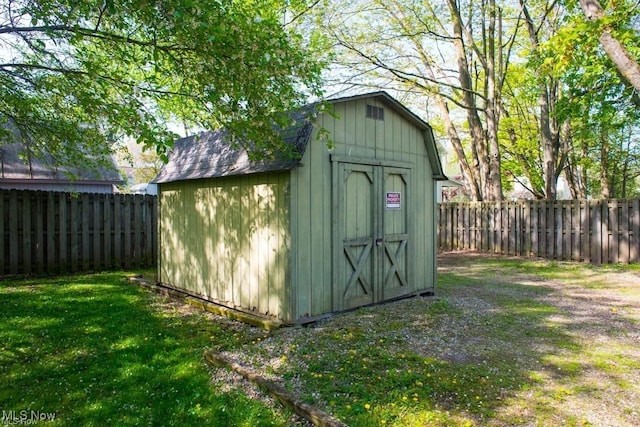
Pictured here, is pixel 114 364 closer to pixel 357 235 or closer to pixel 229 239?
pixel 229 239

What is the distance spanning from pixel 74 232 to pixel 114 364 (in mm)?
6908

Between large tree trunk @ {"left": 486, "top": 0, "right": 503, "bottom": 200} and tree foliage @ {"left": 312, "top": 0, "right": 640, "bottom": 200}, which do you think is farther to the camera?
large tree trunk @ {"left": 486, "top": 0, "right": 503, "bottom": 200}

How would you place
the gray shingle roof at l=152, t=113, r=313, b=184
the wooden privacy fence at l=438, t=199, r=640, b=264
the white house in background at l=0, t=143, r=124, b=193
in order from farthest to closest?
the white house in background at l=0, t=143, r=124, b=193, the wooden privacy fence at l=438, t=199, r=640, b=264, the gray shingle roof at l=152, t=113, r=313, b=184

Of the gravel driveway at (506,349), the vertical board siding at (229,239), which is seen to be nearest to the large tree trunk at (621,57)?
the gravel driveway at (506,349)

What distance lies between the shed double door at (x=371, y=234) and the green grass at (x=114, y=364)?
1.86 meters

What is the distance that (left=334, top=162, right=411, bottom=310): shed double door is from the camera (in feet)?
20.4

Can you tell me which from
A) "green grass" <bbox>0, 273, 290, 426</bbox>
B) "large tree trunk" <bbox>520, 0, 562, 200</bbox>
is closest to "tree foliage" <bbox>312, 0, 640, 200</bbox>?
"large tree trunk" <bbox>520, 0, 562, 200</bbox>

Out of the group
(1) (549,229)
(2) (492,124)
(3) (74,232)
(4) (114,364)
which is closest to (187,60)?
(4) (114,364)

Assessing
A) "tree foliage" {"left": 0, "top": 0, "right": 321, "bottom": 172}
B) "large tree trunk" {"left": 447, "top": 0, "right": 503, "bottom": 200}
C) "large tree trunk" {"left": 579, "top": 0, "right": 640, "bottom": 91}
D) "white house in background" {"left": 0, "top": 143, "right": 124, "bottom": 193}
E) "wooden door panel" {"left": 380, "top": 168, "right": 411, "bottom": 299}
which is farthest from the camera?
"large tree trunk" {"left": 447, "top": 0, "right": 503, "bottom": 200}

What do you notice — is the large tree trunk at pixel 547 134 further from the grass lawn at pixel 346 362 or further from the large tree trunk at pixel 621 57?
the grass lawn at pixel 346 362

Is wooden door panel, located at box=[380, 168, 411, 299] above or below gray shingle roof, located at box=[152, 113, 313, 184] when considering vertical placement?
below

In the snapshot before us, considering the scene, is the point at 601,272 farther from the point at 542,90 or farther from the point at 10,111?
the point at 10,111

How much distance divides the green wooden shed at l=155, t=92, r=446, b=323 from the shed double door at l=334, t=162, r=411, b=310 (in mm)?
17

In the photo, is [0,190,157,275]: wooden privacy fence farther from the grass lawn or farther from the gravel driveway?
the gravel driveway
